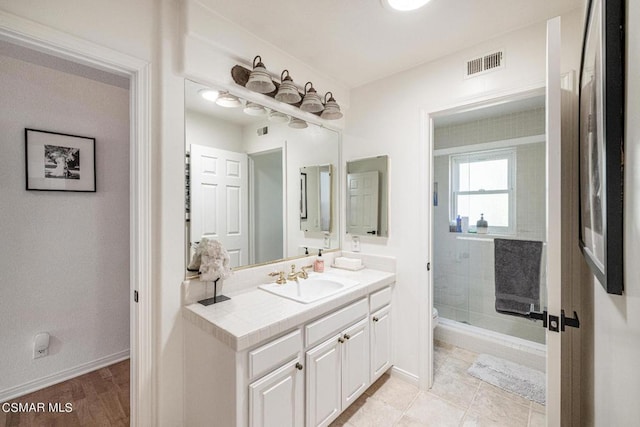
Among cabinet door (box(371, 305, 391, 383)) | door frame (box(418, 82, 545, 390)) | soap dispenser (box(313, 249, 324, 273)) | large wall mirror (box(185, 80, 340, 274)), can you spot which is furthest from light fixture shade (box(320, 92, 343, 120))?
cabinet door (box(371, 305, 391, 383))

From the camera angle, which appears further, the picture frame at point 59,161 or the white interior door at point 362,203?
the white interior door at point 362,203

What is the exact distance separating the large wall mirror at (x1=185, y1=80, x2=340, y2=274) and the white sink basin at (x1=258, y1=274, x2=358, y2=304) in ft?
0.81

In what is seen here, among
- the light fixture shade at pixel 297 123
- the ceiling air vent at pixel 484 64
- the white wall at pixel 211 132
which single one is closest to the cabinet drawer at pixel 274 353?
the white wall at pixel 211 132

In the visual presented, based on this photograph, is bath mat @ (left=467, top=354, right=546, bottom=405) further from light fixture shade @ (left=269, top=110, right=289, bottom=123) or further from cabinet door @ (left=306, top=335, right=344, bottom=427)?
light fixture shade @ (left=269, top=110, right=289, bottom=123)

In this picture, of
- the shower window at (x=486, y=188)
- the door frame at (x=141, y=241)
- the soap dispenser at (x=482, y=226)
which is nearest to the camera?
the door frame at (x=141, y=241)

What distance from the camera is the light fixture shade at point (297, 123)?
2.24 meters

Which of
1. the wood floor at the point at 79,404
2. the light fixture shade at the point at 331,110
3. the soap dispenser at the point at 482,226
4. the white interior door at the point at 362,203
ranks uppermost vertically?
the light fixture shade at the point at 331,110

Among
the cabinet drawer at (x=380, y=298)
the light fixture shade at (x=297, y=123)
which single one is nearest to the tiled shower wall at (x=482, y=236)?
the cabinet drawer at (x=380, y=298)

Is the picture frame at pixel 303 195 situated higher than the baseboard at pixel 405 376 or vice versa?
the picture frame at pixel 303 195

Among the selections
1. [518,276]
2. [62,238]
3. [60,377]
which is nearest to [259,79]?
[62,238]

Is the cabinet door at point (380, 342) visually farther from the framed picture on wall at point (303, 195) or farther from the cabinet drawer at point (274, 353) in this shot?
the framed picture on wall at point (303, 195)

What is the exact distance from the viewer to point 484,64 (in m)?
1.84

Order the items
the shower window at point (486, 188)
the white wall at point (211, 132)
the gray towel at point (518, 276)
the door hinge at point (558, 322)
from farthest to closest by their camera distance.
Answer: the shower window at point (486, 188)
the gray towel at point (518, 276)
the white wall at point (211, 132)
the door hinge at point (558, 322)

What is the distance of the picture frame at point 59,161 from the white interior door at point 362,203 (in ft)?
7.48
